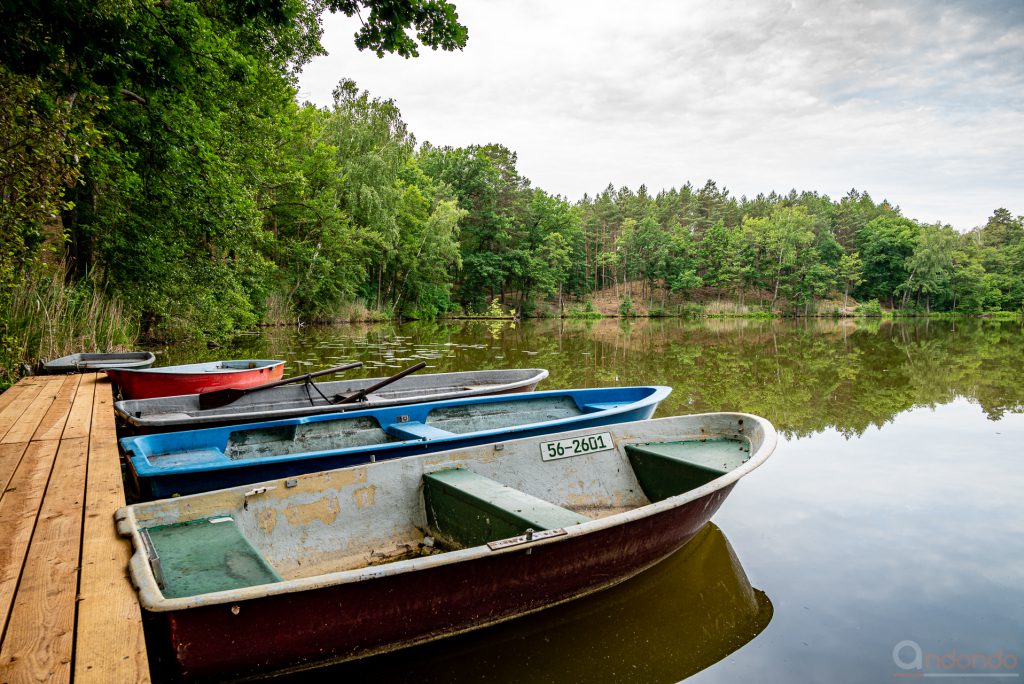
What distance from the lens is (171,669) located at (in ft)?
6.96

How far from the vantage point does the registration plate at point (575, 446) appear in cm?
420

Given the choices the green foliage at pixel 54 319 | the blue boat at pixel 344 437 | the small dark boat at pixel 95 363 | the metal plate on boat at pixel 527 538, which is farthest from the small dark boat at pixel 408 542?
the green foliage at pixel 54 319

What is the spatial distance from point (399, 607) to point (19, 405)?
5.10 meters

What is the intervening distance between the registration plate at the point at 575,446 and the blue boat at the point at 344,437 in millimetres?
440

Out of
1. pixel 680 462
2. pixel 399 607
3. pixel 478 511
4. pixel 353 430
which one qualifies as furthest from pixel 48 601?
pixel 680 462

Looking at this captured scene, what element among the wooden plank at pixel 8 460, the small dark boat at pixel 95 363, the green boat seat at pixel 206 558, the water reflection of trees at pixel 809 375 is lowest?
the water reflection of trees at pixel 809 375

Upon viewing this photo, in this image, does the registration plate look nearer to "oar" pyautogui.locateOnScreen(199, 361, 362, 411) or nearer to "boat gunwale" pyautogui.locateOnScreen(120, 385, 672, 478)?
"boat gunwale" pyautogui.locateOnScreen(120, 385, 672, 478)

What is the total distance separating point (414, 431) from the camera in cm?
475

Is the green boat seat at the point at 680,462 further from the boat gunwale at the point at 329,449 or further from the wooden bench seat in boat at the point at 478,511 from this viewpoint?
the wooden bench seat in boat at the point at 478,511

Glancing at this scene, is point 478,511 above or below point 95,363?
below

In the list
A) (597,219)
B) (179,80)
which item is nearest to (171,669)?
(179,80)

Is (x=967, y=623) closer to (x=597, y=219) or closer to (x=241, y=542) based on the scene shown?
(x=241, y=542)

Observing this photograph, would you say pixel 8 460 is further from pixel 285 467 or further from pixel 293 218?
pixel 293 218

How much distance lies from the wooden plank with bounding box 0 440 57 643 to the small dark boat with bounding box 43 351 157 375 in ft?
14.5
